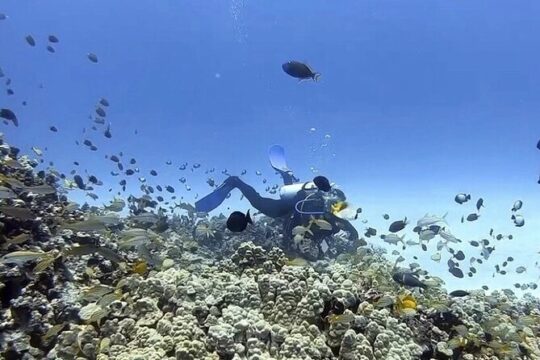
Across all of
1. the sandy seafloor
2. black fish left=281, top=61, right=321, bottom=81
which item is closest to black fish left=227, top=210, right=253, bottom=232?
the sandy seafloor

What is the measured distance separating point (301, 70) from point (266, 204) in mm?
6459

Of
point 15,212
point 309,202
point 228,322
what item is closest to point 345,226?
point 309,202

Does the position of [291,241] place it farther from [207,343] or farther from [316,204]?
[207,343]

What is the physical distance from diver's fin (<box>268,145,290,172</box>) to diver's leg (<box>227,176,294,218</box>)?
1855mm

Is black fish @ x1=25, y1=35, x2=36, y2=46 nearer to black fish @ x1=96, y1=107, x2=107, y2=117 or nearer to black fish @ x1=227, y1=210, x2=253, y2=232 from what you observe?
black fish @ x1=96, y1=107, x2=107, y2=117

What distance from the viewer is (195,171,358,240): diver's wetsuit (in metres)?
12.1

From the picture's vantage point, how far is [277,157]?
1633 cm

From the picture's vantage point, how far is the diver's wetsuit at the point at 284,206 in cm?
1214

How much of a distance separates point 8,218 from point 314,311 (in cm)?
491

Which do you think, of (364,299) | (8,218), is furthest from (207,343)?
(8,218)

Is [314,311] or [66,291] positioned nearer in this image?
[314,311]

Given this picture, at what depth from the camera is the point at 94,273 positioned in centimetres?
636

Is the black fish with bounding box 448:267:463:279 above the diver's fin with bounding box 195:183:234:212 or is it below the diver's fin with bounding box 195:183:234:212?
below

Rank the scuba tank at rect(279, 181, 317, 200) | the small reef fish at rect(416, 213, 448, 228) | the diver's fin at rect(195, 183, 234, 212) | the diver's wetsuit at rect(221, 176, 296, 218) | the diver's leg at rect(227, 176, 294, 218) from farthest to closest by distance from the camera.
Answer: the diver's fin at rect(195, 183, 234, 212), the diver's leg at rect(227, 176, 294, 218), the diver's wetsuit at rect(221, 176, 296, 218), the scuba tank at rect(279, 181, 317, 200), the small reef fish at rect(416, 213, 448, 228)
